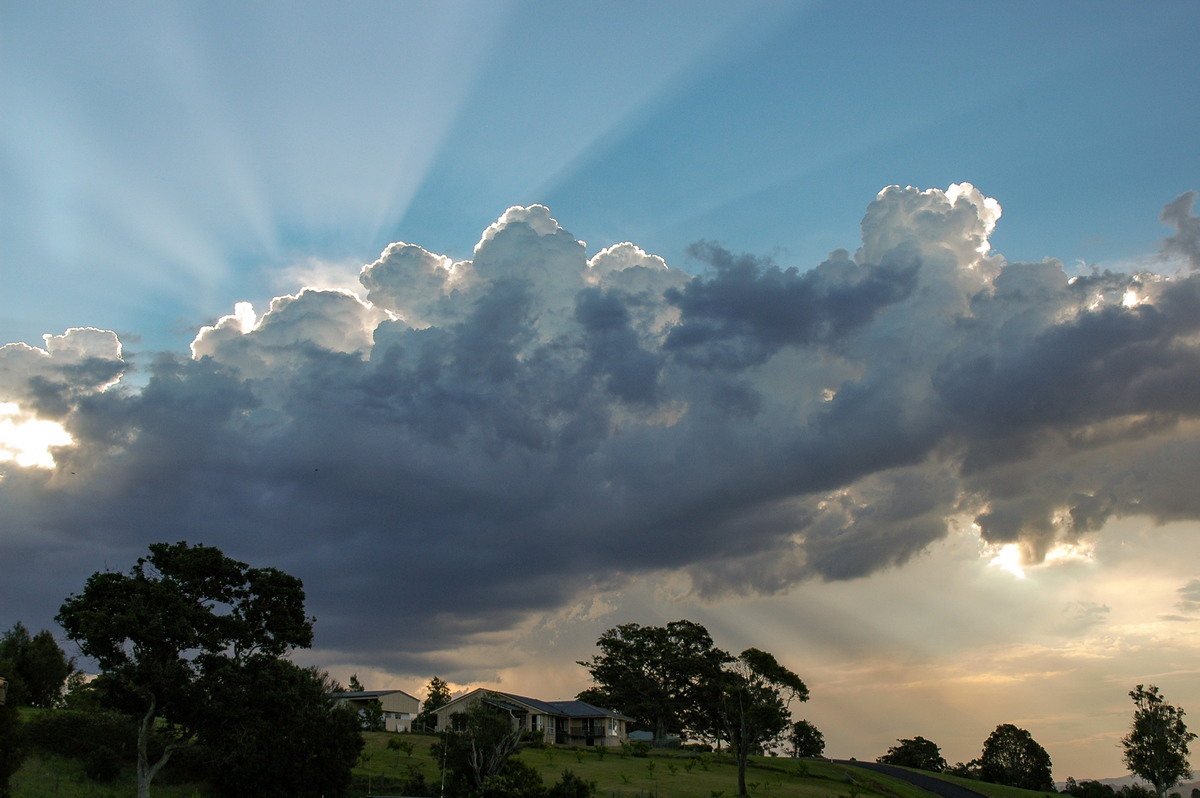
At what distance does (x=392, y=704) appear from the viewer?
120 metres

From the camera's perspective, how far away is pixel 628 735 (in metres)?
127

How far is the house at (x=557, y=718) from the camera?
367 ft

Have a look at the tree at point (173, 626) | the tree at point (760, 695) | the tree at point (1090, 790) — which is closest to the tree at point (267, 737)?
the tree at point (173, 626)

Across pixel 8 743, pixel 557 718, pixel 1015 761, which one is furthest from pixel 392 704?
pixel 1015 761

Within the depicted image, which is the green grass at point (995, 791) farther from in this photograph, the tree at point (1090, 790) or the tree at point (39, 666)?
the tree at point (39, 666)

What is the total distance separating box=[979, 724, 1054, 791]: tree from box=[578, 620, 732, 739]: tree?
44.6 metres

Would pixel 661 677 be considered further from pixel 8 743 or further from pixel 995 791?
pixel 8 743

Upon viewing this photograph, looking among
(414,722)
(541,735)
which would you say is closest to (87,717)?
(541,735)

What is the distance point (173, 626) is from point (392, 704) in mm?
71510

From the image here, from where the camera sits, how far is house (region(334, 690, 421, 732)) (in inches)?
4476

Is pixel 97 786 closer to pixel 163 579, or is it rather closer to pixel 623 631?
pixel 163 579

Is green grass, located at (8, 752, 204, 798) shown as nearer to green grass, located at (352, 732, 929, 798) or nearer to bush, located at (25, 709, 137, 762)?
bush, located at (25, 709, 137, 762)

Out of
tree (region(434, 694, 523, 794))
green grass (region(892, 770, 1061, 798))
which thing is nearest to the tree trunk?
tree (region(434, 694, 523, 794))

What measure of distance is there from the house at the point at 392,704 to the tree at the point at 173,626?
55.1m
